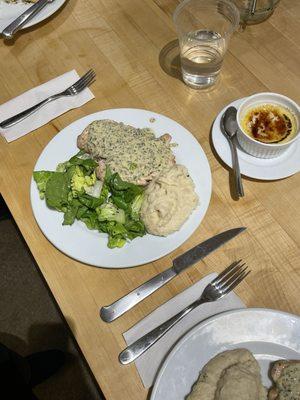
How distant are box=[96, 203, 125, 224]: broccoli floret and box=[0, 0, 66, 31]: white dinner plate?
0.84 meters

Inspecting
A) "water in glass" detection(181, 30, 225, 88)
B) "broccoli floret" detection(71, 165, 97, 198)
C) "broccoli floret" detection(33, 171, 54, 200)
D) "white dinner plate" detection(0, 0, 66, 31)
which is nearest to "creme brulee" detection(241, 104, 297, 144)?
"water in glass" detection(181, 30, 225, 88)

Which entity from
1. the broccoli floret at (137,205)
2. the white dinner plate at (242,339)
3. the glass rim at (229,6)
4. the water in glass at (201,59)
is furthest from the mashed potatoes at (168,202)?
the glass rim at (229,6)

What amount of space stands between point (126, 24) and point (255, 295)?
3.66 ft

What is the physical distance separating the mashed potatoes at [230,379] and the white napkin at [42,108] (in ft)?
2.98

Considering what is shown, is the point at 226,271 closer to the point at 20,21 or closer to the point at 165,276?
the point at 165,276

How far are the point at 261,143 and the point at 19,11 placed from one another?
3.54ft

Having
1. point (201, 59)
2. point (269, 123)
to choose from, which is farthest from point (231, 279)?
point (201, 59)

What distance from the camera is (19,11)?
5.00ft

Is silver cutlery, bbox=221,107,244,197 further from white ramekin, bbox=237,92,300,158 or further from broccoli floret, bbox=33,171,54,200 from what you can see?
broccoli floret, bbox=33,171,54,200

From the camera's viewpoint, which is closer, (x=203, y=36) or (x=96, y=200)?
(x=96, y=200)

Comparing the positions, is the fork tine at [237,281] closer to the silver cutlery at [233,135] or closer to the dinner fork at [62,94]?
the silver cutlery at [233,135]

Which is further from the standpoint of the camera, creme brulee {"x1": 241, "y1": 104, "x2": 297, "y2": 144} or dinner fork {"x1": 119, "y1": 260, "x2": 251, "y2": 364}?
creme brulee {"x1": 241, "y1": 104, "x2": 297, "y2": 144}

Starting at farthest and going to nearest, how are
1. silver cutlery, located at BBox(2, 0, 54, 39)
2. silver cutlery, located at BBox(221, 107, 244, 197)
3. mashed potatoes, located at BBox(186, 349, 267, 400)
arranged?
silver cutlery, located at BBox(2, 0, 54, 39) < silver cutlery, located at BBox(221, 107, 244, 197) < mashed potatoes, located at BBox(186, 349, 267, 400)

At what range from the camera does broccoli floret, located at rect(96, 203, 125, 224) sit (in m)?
1.06
